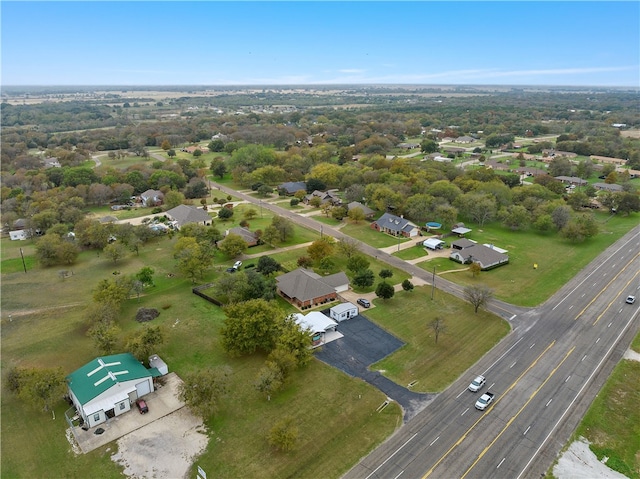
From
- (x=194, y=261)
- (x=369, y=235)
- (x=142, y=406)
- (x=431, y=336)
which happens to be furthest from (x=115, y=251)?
(x=431, y=336)

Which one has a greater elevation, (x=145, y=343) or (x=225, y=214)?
(x=145, y=343)

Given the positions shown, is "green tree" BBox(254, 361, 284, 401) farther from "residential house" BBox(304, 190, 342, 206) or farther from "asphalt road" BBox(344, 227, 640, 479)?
"residential house" BBox(304, 190, 342, 206)

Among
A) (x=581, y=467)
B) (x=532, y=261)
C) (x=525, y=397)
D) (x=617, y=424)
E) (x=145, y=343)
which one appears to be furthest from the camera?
(x=532, y=261)

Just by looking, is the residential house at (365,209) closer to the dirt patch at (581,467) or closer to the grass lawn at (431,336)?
the grass lawn at (431,336)

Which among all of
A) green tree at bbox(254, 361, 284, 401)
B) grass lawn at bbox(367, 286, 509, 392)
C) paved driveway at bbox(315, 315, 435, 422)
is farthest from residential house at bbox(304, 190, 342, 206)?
green tree at bbox(254, 361, 284, 401)

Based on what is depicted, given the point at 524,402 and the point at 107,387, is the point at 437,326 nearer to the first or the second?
the point at 524,402

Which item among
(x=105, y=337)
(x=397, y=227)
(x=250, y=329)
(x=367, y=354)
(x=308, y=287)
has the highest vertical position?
(x=250, y=329)

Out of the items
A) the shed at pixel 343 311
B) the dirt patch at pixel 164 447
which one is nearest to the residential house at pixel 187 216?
the shed at pixel 343 311
